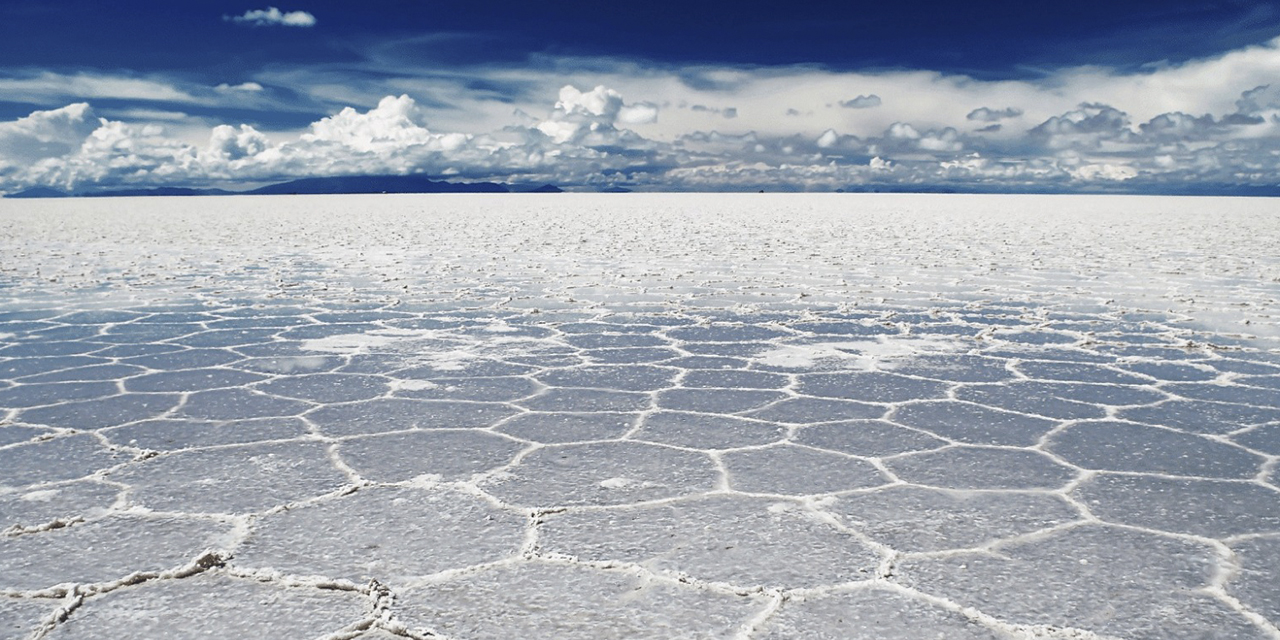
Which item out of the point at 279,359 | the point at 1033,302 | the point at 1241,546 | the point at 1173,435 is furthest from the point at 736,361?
the point at 1033,302

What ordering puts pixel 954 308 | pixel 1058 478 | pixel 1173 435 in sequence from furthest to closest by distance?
1. pixel 954 308
2. pixel 1173 435
3. pixel 1058 478

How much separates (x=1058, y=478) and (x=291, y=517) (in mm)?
2311

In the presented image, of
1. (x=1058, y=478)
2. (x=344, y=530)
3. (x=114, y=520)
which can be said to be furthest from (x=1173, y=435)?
(x=114, y=520)

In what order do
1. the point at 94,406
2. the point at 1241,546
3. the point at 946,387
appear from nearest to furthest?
the point at 1241,546 < the point at 94,406 < the point at 946,387

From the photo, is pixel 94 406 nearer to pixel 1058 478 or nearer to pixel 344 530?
pixel 344 530

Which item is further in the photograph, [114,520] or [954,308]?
[954,308]

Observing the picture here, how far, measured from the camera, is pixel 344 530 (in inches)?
100

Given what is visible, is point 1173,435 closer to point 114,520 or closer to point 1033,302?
point 114,520

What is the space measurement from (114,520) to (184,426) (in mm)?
1083

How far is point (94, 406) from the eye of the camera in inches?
156

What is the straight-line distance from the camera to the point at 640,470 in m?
3.09

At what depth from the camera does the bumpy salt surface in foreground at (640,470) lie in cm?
212

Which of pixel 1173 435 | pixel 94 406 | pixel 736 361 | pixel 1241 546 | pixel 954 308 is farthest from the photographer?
pixel 954 308

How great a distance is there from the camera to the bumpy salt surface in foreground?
2.12 meters
